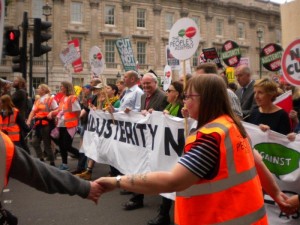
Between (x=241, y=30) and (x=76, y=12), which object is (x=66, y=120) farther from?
(x=241, y=30)

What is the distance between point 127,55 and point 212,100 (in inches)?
400

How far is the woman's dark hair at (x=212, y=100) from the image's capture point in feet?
7.23

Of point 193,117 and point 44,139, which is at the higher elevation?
point 193,117

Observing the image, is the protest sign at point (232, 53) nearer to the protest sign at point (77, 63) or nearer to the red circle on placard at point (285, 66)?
the protest sign at point (77, 63)

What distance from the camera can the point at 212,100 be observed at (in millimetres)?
2211

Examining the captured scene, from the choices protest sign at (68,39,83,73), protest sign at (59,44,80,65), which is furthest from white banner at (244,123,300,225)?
protest sign at (59,44,80,65)

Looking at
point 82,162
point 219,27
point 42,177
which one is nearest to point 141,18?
point 219,27

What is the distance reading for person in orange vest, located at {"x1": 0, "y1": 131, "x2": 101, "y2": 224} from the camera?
1959 millimetres

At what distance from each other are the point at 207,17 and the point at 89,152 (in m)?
45.8

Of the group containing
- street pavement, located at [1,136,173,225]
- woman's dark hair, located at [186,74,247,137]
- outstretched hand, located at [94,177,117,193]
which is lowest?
street pavement, located at [1,136,173,225]

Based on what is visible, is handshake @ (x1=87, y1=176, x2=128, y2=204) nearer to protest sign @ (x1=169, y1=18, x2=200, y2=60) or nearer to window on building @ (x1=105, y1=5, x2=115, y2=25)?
protest sign @ (x1=169, y1=18, x2=200, y2=60)

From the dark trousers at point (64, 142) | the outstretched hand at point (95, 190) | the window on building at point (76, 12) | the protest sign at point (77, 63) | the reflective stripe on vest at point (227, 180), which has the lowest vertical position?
the dark trousers at point (64, 142)

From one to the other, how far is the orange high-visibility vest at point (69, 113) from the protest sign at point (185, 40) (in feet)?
11.6

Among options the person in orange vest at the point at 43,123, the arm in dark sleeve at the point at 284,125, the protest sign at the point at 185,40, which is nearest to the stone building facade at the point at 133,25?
the person in orange vest at the point at 43,123
